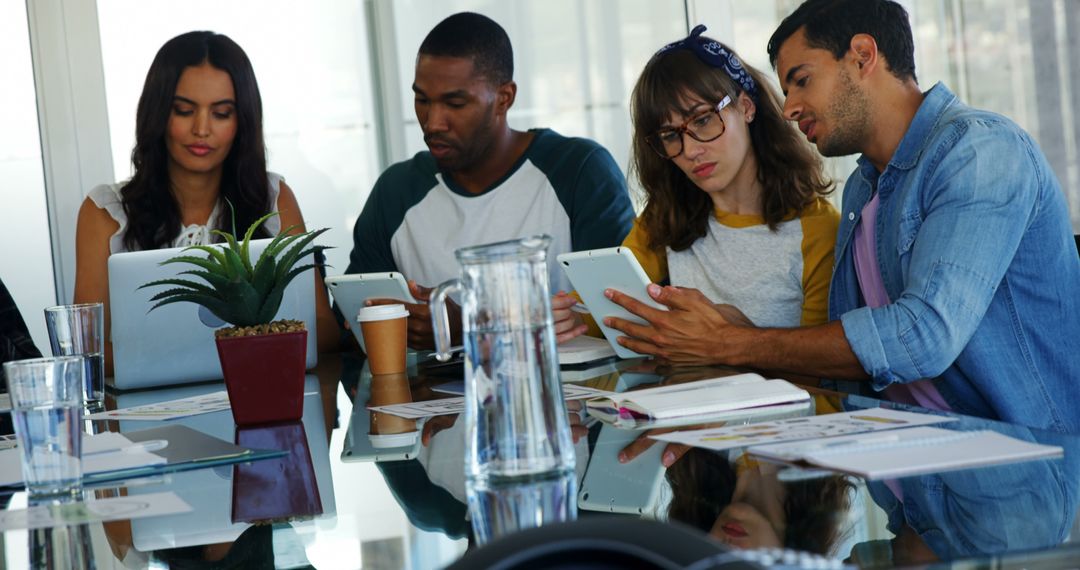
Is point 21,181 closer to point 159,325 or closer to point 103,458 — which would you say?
point 159,325

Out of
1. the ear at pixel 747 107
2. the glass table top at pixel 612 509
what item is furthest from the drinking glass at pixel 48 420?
the ear at pixel 747 107

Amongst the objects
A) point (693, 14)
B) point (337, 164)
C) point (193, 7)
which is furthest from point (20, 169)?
point (693, 14)

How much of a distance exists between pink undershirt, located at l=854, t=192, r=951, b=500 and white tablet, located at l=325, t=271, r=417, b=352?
804 millimetres

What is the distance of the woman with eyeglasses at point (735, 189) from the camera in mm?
2131

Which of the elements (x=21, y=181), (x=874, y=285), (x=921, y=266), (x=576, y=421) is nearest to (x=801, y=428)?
(x=576, y=421)

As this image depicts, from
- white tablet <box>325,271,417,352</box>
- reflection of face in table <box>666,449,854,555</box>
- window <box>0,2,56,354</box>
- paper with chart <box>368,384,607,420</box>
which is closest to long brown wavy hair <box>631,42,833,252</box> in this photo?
white tablet <box>325,271,417,352</box>

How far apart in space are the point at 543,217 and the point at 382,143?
125cm

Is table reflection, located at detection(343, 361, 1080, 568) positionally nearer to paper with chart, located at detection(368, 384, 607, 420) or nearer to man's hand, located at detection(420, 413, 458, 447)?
man's hand, located at detection(420, 413, 458, 447)

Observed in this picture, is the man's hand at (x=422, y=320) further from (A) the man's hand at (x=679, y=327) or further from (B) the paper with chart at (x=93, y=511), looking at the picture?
(B) the paper with chart at (x=93, y=511)

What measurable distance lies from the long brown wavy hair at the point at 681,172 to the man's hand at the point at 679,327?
0.44 metres

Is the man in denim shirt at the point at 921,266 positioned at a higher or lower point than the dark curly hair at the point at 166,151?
lower

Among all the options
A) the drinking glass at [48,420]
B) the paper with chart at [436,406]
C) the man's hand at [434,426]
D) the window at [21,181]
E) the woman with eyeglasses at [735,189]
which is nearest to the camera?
the drinking glass at [48,420]

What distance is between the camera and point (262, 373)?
4.61ft

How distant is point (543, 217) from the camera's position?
8.75 ft
